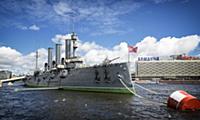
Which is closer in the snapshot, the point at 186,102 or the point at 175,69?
the point at 186,102

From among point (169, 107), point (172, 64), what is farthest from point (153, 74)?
point (169, 107)

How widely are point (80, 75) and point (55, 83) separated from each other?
1417 cm

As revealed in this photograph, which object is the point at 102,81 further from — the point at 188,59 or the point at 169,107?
the point at 188,59

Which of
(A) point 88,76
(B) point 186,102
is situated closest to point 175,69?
(A) point 88,76

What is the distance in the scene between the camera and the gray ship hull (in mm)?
38500

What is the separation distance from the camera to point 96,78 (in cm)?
4300

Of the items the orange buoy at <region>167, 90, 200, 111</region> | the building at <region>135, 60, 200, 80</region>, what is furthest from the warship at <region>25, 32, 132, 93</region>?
the building at <region>135, 60, 200, 80</region>

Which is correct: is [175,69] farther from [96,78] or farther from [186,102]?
[186,102]

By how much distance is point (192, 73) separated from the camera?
619 ft

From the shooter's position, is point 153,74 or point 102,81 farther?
point 153,74

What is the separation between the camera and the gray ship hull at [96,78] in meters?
38.5

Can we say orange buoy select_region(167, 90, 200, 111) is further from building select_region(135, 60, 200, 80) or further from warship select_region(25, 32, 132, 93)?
building select_region(135, 60, 200, 80)

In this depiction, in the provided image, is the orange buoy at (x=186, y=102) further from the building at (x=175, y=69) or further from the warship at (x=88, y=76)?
the building at (x=175, y=69)

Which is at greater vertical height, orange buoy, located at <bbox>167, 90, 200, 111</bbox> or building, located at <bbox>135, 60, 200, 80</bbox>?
building, located at <bbox>135, 60, 200, 80</bbox>
